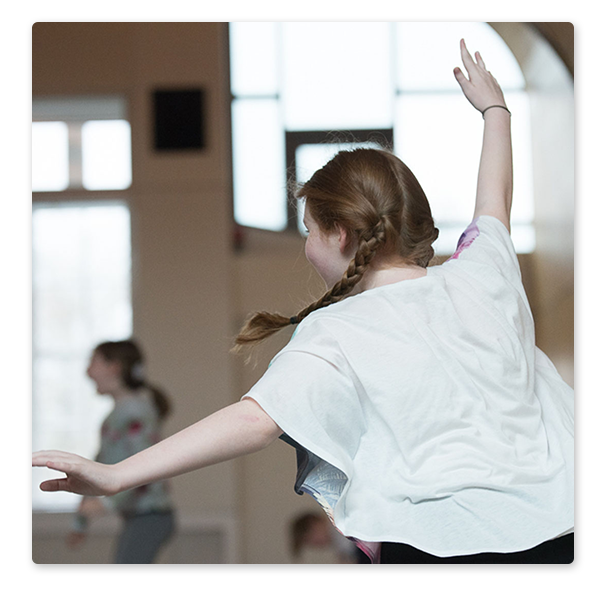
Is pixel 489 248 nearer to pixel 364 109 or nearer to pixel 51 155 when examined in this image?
pixel 364 109

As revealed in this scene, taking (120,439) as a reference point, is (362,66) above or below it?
above

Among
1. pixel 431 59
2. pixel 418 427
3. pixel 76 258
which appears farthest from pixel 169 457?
pixel 431 59

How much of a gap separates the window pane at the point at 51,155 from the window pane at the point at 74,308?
15 centimetres

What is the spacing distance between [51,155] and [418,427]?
4.27m

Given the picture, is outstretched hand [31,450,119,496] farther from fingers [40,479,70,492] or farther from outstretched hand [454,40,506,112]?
outstretched hand [454,40,506,112]

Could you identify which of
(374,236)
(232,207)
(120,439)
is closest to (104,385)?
(120,439)

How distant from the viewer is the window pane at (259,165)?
487cm

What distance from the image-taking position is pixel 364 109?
14.9 ft

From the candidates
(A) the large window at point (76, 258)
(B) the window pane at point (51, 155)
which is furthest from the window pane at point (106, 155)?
(B) the window pane at point (51, 155)

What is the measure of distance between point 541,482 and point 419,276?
280mm

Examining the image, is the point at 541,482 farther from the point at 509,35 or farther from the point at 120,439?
the point at 509,35

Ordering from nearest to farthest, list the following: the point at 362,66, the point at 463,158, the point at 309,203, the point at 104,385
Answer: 1. the point at 309,203
2. the point at 104,385
3. the point at 463,158
4. the point at 362,66

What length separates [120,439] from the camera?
9.70 ft

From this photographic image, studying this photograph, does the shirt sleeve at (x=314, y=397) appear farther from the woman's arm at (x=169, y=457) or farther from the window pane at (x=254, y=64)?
the window pane at (x=254, y=64)
